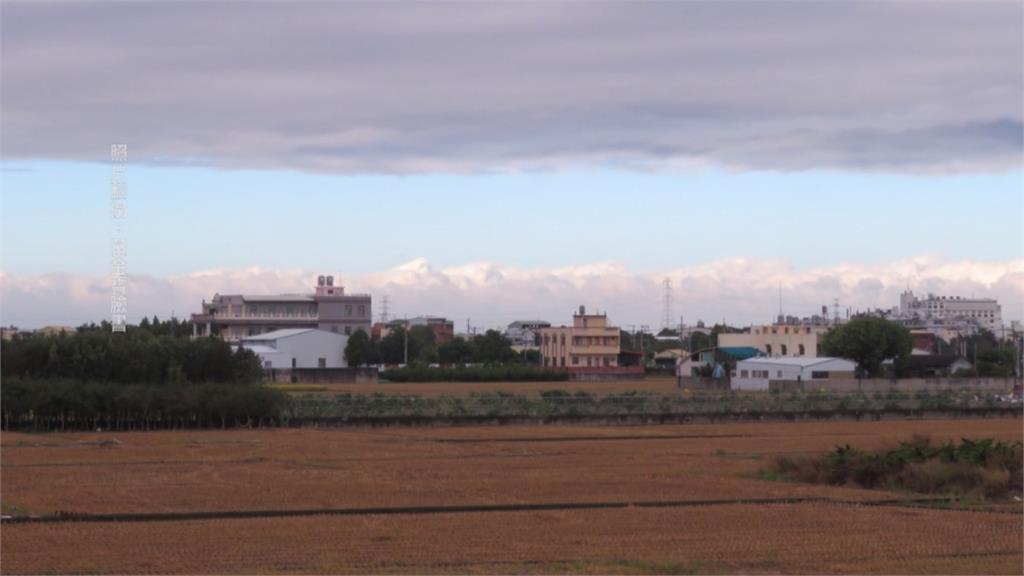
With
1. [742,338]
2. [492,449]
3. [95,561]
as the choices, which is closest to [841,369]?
[742,338]

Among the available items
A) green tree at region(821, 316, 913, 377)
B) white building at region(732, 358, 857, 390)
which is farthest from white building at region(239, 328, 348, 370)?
green tree at region(821, 316, 913, 377)

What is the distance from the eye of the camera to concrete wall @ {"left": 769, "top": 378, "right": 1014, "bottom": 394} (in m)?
82.4

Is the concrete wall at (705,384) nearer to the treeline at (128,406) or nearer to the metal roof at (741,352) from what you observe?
the metal roof at (741,352)

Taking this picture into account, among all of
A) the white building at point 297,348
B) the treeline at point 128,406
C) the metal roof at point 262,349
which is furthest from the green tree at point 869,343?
the treeline at point 128,406

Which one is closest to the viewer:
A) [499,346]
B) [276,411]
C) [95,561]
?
[95,561]

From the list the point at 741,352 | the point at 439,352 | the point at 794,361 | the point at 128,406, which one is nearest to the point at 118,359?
the point at 128,406

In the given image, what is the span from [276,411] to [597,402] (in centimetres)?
1499

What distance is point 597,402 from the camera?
6222cm

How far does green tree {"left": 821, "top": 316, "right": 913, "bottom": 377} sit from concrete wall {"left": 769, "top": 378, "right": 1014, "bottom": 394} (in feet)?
32.4

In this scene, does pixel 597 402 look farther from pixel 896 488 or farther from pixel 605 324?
pixel 605 324

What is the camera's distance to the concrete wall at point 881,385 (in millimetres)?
82438

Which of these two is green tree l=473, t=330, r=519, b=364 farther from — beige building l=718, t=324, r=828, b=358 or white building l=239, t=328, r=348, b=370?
beige building l=718, t=324, r=828, b=358

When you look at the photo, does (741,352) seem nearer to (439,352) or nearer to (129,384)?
(439,352)

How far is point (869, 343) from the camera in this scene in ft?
328
